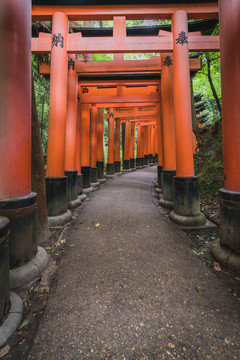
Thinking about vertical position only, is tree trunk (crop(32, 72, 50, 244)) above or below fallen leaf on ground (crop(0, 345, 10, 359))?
above

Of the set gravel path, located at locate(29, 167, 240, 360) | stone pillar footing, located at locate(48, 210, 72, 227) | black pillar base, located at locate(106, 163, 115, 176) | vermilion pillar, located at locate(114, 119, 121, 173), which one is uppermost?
vermilion pillar, located at locate(114, 119, 121, 173)

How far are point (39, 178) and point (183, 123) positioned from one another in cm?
341

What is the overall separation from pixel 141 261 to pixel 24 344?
1628 millimetres

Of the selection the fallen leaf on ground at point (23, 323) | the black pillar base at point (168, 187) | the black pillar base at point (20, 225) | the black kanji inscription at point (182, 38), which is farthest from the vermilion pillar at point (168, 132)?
the fallen leaf on ground at point (23, 323)

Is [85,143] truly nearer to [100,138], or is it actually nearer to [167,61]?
[100,138]

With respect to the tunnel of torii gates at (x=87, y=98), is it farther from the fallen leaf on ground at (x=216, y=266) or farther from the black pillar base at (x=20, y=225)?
the fallen leaf on ground at (x=216, y=266)

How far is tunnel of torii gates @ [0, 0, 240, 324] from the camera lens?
210cm

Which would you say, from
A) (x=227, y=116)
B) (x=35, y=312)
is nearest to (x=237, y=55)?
(x=227, y=116)

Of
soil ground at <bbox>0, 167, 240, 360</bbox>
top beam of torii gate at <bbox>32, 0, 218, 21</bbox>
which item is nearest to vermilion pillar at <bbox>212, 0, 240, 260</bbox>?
soil ground at <bbox>0, 167, 240, 360</bbox>

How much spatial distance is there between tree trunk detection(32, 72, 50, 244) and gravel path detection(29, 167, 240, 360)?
78 cm

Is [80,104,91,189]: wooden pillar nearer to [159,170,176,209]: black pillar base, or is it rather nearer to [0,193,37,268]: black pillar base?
[159,170,176,209]: black pillar base

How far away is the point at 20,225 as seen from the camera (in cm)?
214

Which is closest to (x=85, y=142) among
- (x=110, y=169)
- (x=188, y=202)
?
(x=188, y=202)

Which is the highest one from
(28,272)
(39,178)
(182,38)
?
(182,38)
